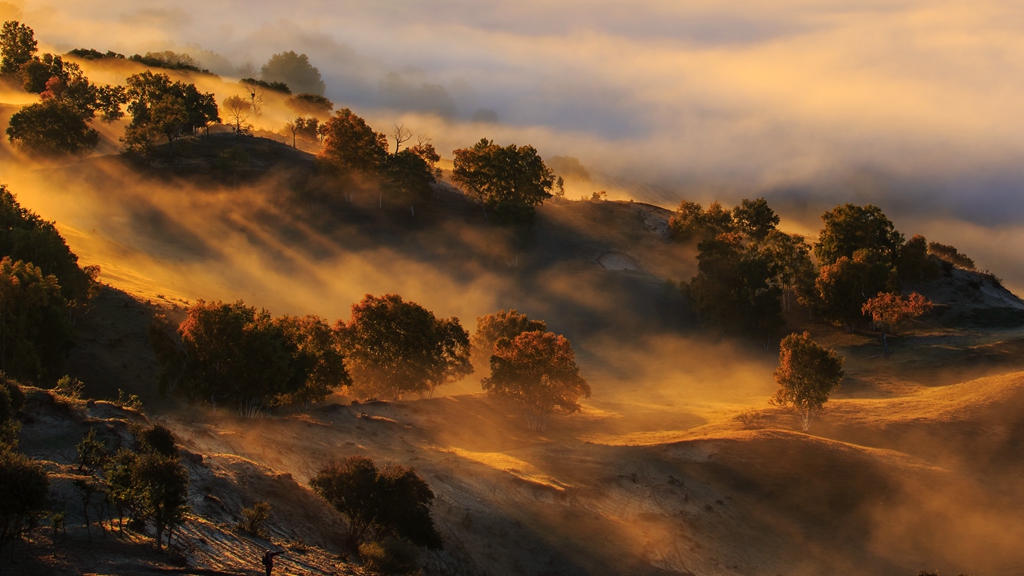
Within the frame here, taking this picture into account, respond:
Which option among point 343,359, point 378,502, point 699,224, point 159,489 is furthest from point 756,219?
point 159,489

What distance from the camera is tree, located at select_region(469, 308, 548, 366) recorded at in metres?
85.4

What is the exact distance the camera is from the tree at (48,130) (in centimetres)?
13275

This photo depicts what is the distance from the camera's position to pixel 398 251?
129 metres

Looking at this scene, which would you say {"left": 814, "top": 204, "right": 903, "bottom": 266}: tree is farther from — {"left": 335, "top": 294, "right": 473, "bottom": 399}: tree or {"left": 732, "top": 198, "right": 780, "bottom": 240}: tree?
{"left": 335, "top": 294, "right": 473, "bottom": 399}: tree

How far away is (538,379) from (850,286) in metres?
58.1

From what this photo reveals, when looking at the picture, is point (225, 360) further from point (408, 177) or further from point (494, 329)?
point (408, 177)

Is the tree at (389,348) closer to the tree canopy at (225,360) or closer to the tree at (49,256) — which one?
the tree canopy at (225,360)

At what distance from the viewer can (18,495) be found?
88.3 ft

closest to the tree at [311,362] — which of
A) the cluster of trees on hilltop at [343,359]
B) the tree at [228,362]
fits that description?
the cluster of trees on hilltop at [343,359]

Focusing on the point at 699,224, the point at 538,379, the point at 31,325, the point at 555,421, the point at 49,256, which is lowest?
the point at 555,421

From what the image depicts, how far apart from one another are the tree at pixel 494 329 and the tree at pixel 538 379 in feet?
40.5

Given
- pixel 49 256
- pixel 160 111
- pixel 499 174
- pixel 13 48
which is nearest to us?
pixel 49 256

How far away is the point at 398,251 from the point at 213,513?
93.4 m

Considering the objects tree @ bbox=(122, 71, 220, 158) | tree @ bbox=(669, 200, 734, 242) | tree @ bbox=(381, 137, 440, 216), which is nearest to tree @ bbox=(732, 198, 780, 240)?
tree @ bbox=(669, 200, 734, 242)
